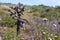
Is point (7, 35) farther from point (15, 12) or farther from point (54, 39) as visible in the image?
point (54, 39)

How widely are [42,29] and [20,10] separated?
1187mm

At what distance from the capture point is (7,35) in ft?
25.7

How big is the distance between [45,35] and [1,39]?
53.1 inches

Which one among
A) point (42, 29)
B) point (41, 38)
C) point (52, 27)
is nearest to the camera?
point (41, 38)

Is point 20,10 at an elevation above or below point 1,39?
above

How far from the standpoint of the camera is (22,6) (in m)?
8.44

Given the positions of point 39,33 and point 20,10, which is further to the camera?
point 20,10

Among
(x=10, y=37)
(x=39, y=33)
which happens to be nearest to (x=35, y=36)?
(x=39, y=33)

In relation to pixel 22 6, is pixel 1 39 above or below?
below

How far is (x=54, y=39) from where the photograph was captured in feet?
23.4

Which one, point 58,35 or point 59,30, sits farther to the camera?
point 59,30

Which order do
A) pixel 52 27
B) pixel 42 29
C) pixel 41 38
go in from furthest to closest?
pixel 52 27 < pixel 42 29 < pixel 41 38

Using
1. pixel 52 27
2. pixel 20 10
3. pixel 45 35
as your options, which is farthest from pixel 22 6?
pixel 45 35

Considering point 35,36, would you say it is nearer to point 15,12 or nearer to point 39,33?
point 39,33
